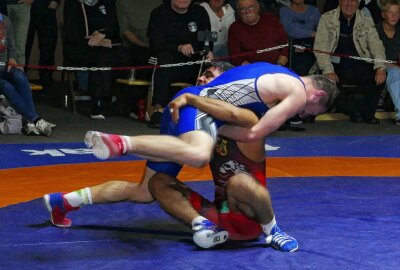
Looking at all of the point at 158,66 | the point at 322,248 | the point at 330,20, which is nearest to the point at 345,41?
the point at 330,20

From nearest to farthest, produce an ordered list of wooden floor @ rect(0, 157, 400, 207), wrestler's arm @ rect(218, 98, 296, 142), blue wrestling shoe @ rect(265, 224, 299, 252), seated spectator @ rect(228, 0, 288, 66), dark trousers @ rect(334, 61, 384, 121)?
wrestler's arm @ rect(218, 98, 296, 142) < blue wrestling shoe @ rect(265, 224, 299, 252) < wooden floor @ rect(0, 157, 400, 207) < seated spectator @ rect(228, 0, 288, 66) < dark trousers @ rect(334, 61, 384, 121)

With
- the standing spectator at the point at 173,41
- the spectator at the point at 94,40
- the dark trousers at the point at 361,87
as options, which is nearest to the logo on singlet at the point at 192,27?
the standing spectator at the point at 173,41

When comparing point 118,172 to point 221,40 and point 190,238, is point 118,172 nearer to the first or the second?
point 190,238

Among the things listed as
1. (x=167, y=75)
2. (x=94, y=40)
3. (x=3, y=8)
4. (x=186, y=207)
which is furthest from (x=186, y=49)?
(x=186, y=207)

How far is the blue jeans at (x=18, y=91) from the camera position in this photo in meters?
7.86

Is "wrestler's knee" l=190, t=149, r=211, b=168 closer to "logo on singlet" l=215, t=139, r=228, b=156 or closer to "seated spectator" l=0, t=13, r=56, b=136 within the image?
"logo on singlet" l=215, t=139, r=228, b=156

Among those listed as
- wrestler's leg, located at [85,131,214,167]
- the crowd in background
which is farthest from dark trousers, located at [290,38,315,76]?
wrestler's leg, located at [85,131,214,167]

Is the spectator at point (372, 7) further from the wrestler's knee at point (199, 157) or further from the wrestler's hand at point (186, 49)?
the wrestler's knee at point (199, 157)

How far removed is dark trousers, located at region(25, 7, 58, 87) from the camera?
980cm

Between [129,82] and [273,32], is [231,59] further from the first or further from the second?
[129,82]

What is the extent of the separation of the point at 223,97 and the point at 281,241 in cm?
73

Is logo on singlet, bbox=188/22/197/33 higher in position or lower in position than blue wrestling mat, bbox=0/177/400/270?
higher

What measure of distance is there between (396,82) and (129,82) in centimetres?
255

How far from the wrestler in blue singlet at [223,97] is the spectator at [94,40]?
439cm
